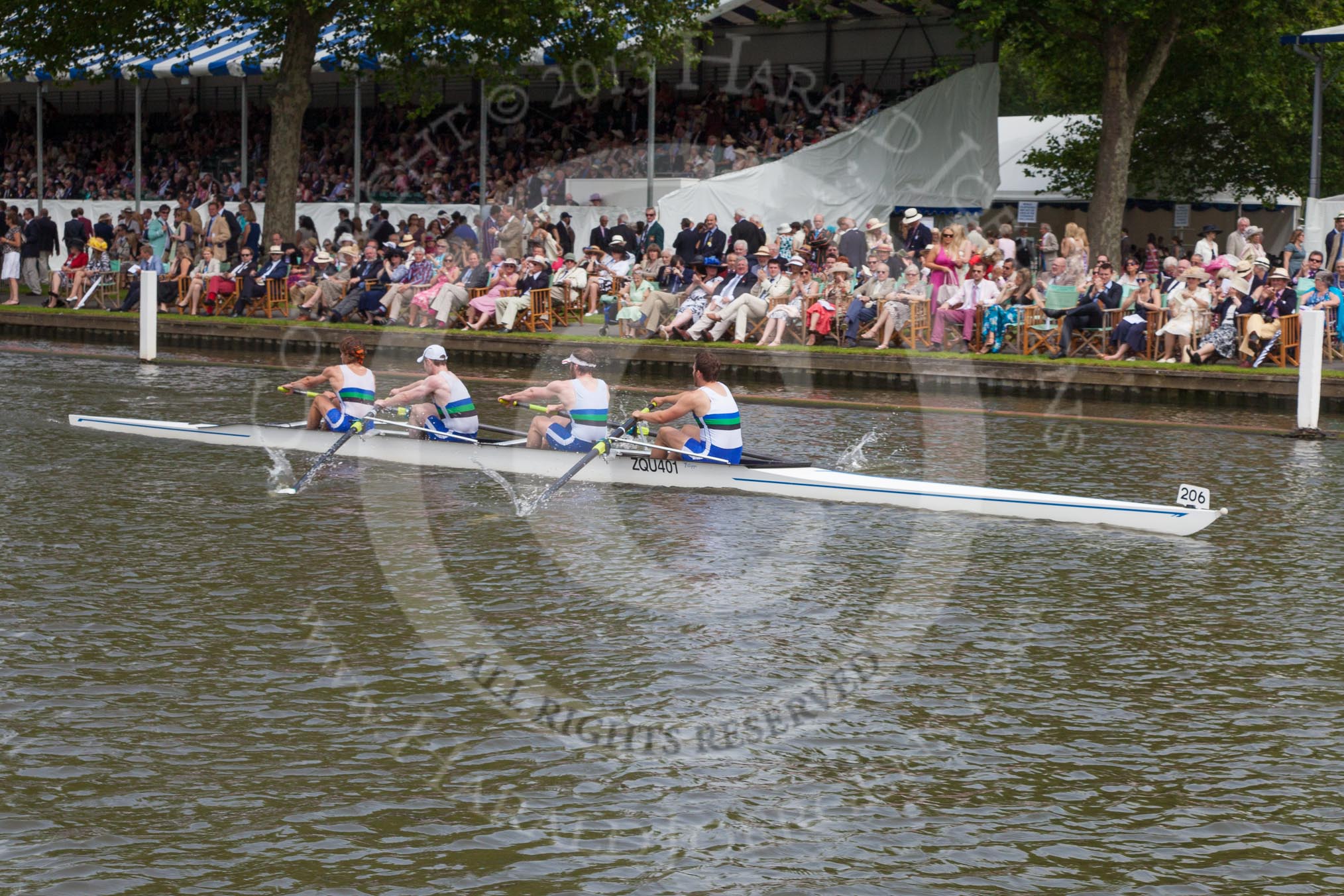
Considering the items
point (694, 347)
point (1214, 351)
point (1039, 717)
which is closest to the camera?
point (1039, 717)

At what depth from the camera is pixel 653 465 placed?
14.4 m

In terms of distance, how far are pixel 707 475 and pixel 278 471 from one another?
152 inches

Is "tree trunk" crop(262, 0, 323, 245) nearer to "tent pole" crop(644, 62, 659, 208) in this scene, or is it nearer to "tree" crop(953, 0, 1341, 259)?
"tent pole" crop(644, 62, 659, 208)

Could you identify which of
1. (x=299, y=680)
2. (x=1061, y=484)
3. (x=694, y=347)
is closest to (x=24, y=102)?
(x=694, y=347)

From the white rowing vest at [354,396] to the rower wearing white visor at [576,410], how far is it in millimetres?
1817

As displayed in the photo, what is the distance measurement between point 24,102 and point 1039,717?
45.6 metres

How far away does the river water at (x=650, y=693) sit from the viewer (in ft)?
20.6

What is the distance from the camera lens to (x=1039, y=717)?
8.02 meters

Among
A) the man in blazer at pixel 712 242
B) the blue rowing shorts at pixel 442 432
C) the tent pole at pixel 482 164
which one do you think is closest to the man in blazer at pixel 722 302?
the man in blazer at pixel 712 242

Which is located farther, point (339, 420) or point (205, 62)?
point (205, 62)

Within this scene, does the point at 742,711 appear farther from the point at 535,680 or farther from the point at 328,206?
the point at 328,206

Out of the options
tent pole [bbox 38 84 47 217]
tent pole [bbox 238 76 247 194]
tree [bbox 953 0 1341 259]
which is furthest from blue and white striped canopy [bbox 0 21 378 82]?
tree [bbox 953 0 1341 259]

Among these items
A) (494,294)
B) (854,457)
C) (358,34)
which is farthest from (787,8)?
(854,457)

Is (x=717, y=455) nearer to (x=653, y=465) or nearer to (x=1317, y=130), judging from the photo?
(x=653, y=465)
